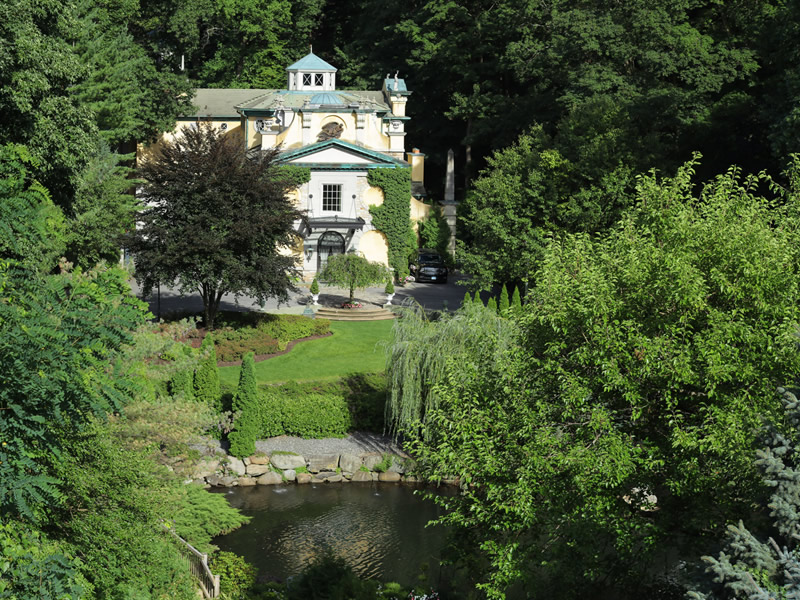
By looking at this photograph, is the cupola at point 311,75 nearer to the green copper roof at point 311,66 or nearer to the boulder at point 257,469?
the green copper roof at point 311,66

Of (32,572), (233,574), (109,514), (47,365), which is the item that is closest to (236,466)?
(233,574)

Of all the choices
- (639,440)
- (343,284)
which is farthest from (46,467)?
(343,284)

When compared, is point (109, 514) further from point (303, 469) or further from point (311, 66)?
point (311, 66)

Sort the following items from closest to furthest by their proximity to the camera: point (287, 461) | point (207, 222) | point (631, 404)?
point (631, 404) → point (287, 461) → point (207, 222)

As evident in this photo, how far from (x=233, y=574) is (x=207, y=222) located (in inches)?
656

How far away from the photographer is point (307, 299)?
4303cm

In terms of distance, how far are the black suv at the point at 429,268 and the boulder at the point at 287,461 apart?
24.5 metres

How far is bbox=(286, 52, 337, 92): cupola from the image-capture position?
54625mm

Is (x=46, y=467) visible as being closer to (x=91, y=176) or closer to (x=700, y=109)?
(x=91, y=176)

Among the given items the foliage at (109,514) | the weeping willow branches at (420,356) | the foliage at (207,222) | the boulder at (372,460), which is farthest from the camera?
the foliage at (207,222)

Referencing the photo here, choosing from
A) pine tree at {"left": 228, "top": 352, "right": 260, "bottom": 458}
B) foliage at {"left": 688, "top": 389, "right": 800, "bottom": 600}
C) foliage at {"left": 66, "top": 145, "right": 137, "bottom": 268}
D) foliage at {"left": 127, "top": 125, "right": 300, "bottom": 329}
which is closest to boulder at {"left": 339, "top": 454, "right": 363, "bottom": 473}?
pine tree at {"left": 228, "top": 352, "right": 260, "bottom": 458}

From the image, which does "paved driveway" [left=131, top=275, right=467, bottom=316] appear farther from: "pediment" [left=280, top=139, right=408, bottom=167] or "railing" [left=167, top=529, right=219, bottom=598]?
"railing" [left=167, top=529, right=219, bottom=598]

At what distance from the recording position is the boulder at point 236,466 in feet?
89.9

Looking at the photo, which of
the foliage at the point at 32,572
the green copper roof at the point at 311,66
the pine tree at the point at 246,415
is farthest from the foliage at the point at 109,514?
the green copper roof at the point at 311,66
